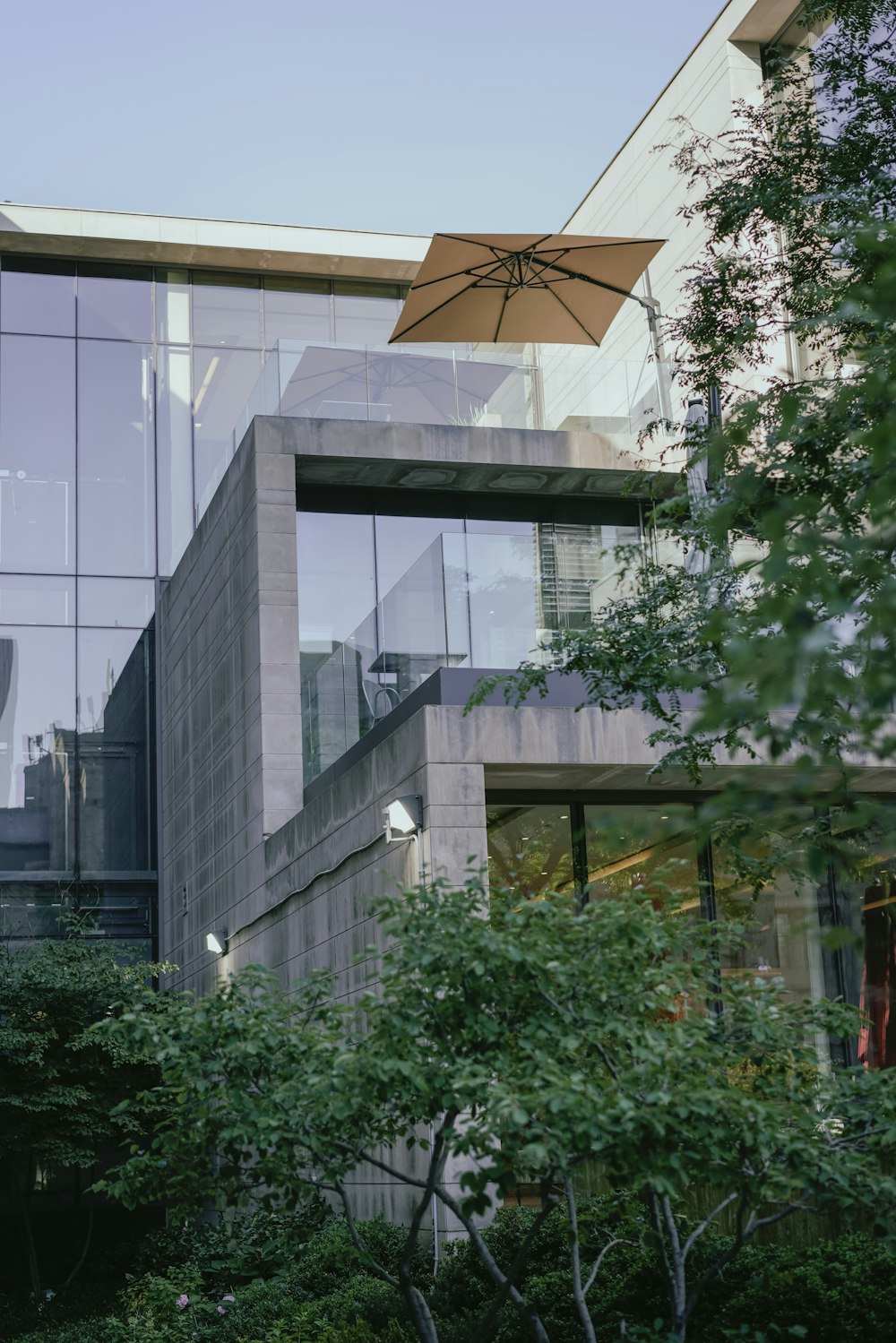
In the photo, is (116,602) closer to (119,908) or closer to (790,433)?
(119,908)

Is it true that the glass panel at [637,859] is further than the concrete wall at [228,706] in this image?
No

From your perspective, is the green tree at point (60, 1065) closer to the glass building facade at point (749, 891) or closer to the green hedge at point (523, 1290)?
the green hedge at point (523, 1290)

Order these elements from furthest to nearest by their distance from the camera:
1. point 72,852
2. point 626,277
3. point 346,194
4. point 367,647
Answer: point 346,194 → point 72,852 → point 626,277 → point 367,647

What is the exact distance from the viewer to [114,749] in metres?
26.5

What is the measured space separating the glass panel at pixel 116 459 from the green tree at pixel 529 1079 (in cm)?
2030

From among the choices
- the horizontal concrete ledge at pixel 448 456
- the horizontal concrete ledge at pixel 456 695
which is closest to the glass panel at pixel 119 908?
the horizontal concrete ledge at pixel 448 456

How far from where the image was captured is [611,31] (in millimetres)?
26266

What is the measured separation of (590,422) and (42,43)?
15.6 meters

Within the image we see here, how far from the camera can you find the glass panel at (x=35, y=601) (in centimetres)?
2653

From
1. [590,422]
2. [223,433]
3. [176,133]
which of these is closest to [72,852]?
[223,433]

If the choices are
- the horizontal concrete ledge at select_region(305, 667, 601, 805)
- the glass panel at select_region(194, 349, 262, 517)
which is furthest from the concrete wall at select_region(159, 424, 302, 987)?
the horizontal concrete ledge at select_region(305, 667, 601, 805)

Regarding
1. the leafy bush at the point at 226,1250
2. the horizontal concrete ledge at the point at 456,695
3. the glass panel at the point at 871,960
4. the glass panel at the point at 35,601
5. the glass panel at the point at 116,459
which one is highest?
the glass panel at the point at 116,459

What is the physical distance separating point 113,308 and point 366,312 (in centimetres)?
474

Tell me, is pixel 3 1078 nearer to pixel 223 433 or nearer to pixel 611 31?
pixel 223 433
